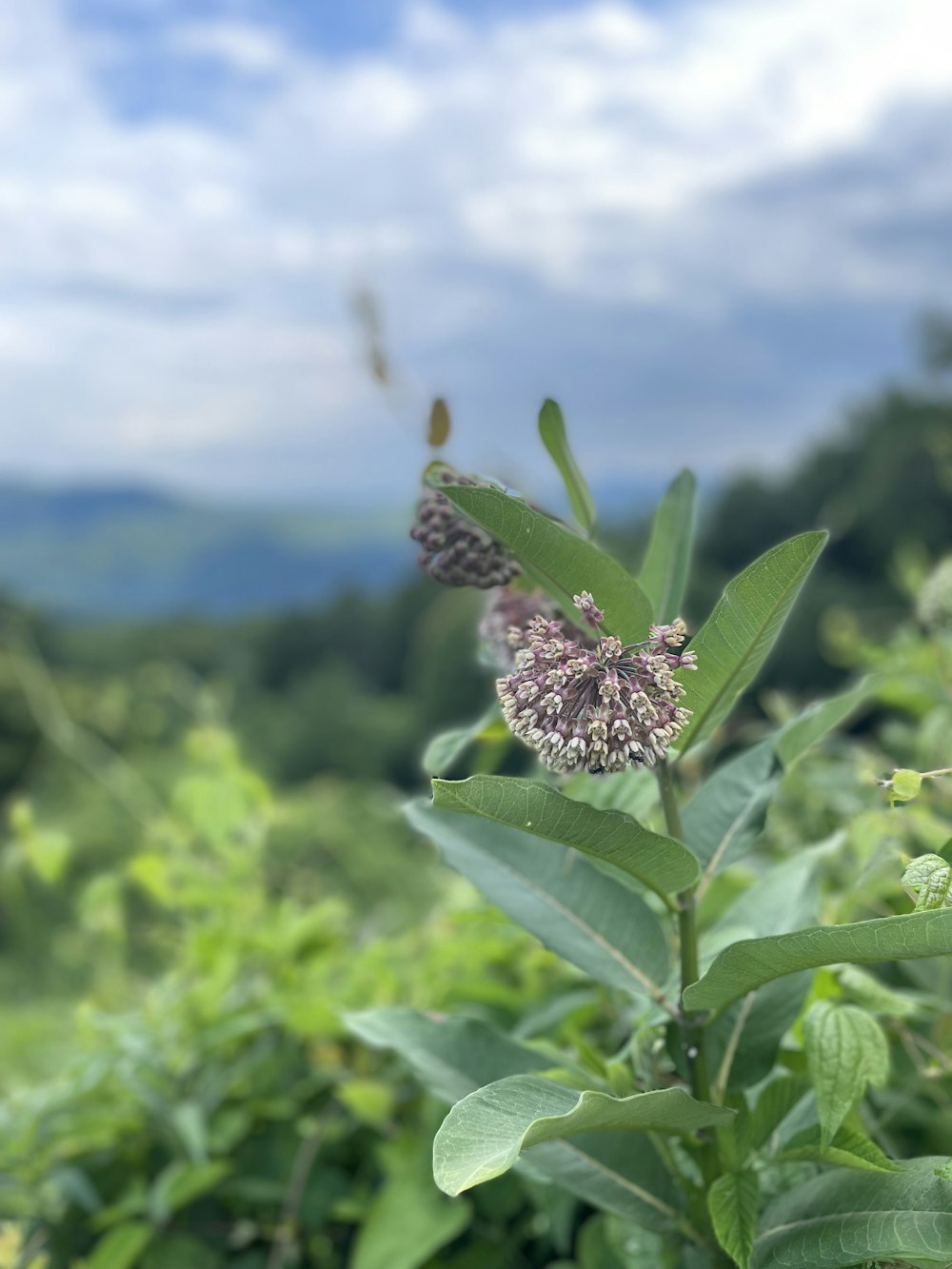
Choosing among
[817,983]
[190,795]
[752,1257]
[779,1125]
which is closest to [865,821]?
[817,983]

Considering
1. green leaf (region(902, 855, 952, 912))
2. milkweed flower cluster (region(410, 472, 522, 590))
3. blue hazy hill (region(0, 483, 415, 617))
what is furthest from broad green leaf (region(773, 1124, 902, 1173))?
blue hazy hill (region(0, 483, 415, 617))

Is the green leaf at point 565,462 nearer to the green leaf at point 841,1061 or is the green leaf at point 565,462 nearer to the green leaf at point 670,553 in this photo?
the green leaf at point 670,553

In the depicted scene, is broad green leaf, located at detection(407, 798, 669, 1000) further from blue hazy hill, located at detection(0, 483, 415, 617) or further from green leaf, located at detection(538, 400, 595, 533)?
blue hazy hill, located at detection(0, 483, 415, 617)

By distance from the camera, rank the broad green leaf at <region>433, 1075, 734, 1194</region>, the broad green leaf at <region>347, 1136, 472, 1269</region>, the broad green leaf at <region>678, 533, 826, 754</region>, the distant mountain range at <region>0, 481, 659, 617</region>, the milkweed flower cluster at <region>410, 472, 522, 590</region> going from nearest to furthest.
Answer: the broad green leaf at <region>433, 1075, 734, 1194</region>, the broad green leaf at <region>678, 533, 826, 754</region>, the milkweed flower cluster at <region>410, 472, 522, 590</region>, the broad green leaf at <region>347, 1136, 472, 1269</region>, the distant mountain range at <region>0, 481, 659, 617</region>

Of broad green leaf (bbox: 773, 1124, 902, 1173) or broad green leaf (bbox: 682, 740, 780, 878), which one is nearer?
broad green leaf (bbox: 773, 1124, 902, 1173)

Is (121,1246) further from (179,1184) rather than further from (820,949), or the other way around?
(820,949)

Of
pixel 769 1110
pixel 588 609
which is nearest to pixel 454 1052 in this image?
pixel 769 1110

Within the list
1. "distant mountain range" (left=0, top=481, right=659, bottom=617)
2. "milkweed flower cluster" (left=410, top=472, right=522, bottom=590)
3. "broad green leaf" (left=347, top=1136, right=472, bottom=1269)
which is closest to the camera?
"milkweed flower cluster" (left=410, top=472, right=522, bottom=590)
